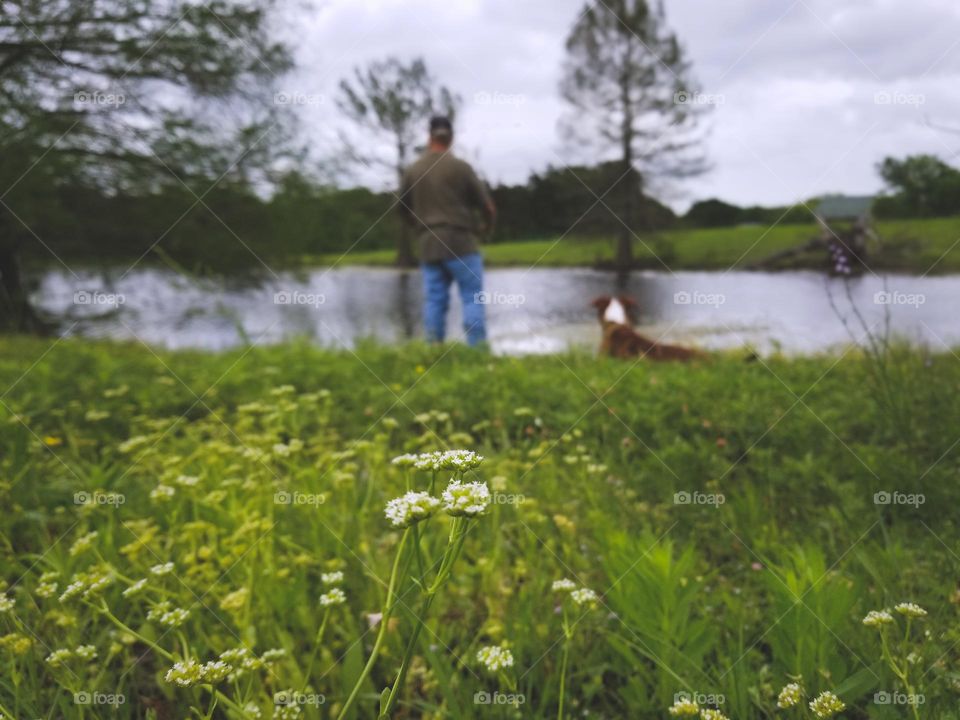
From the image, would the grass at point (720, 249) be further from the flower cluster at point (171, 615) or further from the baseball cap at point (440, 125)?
the flower cluster at point (171, 615)

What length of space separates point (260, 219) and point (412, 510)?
310 inches

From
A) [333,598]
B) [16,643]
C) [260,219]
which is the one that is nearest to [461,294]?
[260,219]

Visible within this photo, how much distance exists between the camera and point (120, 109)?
739cm

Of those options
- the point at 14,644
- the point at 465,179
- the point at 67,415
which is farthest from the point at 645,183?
the point at 14,644

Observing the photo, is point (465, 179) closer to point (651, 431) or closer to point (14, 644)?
point (651, 431)

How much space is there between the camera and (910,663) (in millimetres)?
1233

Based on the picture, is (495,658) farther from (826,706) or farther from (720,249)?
(720,249)

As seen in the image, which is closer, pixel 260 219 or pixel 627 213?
pixel 260 219

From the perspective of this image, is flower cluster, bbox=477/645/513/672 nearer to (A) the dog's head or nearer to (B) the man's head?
(A) the dog's head

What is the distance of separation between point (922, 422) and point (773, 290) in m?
5.10

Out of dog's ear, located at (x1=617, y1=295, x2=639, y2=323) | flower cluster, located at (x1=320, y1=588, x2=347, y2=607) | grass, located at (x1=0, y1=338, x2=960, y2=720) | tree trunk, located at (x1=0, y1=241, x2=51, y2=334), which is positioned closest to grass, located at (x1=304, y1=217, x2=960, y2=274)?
dog's ear, located at (x1=617, y1=295, x2=639, y2=323)

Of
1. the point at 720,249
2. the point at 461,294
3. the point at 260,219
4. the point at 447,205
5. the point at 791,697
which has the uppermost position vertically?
the point at 260,219

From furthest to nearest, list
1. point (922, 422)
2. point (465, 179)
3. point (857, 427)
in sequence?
point (465, 179), point (857, 427), point (922, 422)

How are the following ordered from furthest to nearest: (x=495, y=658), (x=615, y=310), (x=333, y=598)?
(x=615, y=310) → (x=333, y=598) → (x=495, y=658)
